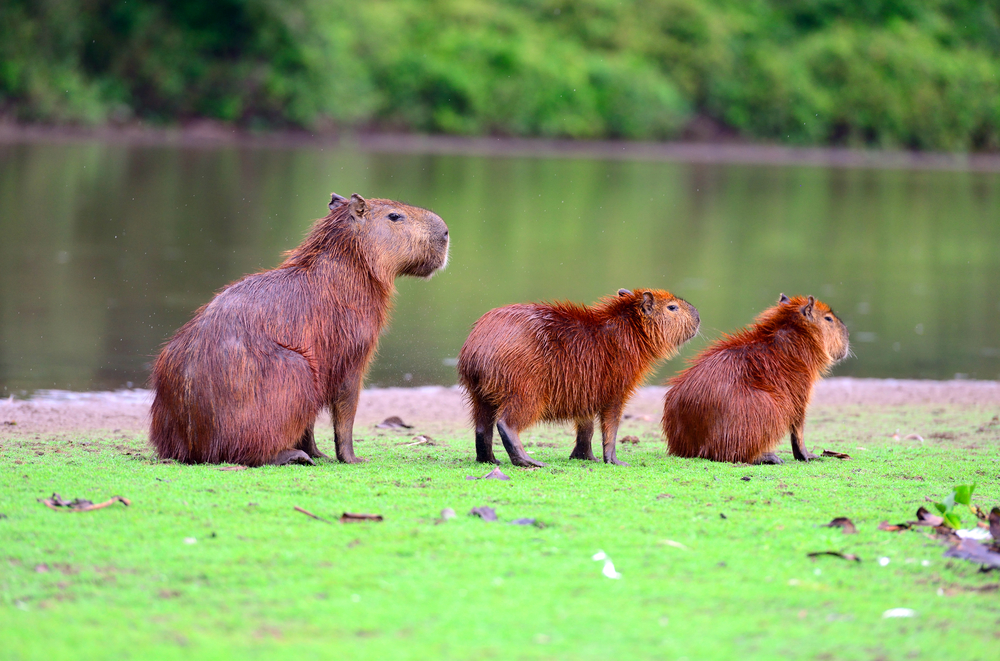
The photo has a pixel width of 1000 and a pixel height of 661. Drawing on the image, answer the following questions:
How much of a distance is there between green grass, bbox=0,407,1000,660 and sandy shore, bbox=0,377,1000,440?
2035mm

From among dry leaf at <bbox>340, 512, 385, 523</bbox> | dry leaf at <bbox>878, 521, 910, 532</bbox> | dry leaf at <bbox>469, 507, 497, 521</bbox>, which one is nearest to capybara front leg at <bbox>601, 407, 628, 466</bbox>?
dry leaf at <bbox>469, 507, 497, 521</bbox>

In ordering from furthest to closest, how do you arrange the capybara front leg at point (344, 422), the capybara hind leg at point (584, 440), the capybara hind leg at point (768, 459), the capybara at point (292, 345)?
the capybara hind leg at point (768, 459), the capybara hind leg at point (584, 440), the capybara front leg at point (344, 422), the capybara at point (292, 345)

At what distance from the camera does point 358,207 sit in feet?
20.9

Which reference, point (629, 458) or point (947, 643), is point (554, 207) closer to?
point (629, 458)

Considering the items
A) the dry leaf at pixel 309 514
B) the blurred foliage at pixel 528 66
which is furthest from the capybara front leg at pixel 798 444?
the blurred foliage at pixel 528 66

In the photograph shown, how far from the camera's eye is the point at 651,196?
3397 cm

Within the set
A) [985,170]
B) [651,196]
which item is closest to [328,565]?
[651,196]

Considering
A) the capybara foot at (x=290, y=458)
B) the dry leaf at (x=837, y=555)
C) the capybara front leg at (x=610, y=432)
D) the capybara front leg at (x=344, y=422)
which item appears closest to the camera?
the dry leaf at (x=837, y=555)

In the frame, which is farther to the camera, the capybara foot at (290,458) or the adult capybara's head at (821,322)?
the adult capybara's head at (821,322)

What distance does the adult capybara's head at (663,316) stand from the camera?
6516mm

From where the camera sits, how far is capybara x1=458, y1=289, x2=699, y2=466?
600 centimetres

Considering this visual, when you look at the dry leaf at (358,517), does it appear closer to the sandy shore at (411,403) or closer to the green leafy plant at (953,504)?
the green leafy plant at (953,504)

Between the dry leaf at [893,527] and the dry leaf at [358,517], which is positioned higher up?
the dry leaf at [893,527]

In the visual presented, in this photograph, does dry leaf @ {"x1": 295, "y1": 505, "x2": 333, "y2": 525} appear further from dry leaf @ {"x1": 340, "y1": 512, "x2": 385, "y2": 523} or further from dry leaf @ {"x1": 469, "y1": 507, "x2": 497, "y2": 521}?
dry leaf @ {"x1": 469, "y1": 507, "x2": 497, "y2": 521}
